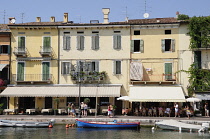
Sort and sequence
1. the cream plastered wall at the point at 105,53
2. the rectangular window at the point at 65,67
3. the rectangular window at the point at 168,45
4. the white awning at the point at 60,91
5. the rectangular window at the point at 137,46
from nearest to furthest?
the white awning at the point at 60,91
the rectangular window at the point at 168,45
the rectangular window at the point at 137,46
the cream plastered wall at the point at 105,53
the rectangular window at the point at 65,67

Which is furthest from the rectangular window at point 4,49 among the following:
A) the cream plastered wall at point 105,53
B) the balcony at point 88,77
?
the balcony at point 88,77

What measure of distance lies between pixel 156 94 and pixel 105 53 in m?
8.22

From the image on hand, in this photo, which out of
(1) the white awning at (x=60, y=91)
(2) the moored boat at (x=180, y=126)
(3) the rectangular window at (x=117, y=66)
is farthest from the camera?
(3) the rectangular window at (x=117, y=66)

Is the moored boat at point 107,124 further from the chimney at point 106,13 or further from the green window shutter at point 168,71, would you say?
the chimney at point 106,13

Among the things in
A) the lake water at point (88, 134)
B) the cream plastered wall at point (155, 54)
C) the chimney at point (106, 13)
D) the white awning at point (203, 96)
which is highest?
the chimney at point (106, 13)

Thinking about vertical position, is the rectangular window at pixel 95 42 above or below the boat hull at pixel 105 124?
above

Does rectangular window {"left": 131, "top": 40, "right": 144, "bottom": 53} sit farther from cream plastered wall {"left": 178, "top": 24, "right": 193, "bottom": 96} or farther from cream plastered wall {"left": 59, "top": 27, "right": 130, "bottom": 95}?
cream plastered wall {"left": 178, "top": 24, "right": 193, "bottom": 96}

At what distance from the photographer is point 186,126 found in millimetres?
36031

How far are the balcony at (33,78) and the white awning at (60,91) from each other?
0.89 m

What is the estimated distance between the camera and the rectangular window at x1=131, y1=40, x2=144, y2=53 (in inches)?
1838

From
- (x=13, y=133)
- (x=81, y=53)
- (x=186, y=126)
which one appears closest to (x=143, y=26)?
(x=81, y=53)

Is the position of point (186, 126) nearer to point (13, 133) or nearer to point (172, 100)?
point (172, 100)

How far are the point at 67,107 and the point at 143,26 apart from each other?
42.8 feet

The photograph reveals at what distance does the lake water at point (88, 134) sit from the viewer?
3275 cm
